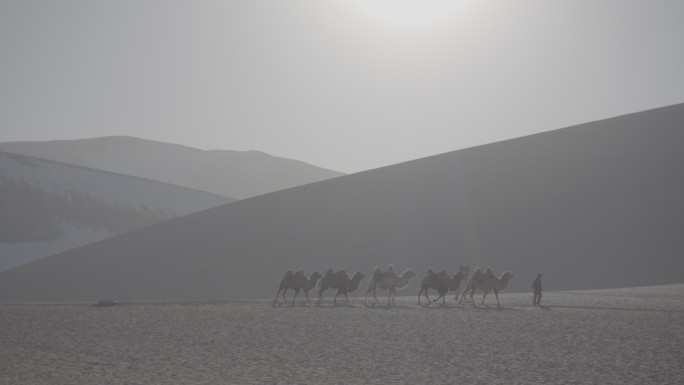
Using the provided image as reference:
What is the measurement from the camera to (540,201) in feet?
140

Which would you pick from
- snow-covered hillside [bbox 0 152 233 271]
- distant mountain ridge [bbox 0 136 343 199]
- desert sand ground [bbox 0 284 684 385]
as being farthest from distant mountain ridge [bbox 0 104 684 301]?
distant mountain ridge [bbox 0 136 343 199]

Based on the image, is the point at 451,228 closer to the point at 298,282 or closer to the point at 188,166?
the point at 298,282

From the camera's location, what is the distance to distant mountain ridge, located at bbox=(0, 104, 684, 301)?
36.1m

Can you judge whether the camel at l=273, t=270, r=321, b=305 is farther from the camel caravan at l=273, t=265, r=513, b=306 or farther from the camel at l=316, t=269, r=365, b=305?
the camel at l=316, t=269, r=365, b=305

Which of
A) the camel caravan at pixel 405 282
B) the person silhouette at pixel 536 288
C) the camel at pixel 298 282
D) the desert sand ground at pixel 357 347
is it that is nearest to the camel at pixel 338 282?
the camel caravan at pixel 405 282

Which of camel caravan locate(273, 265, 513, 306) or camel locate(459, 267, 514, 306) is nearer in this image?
camel locate(459, 267, 514, 306)

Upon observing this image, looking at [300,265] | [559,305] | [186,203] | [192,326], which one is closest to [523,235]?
[300,265]

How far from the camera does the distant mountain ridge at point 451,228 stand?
1422 inches

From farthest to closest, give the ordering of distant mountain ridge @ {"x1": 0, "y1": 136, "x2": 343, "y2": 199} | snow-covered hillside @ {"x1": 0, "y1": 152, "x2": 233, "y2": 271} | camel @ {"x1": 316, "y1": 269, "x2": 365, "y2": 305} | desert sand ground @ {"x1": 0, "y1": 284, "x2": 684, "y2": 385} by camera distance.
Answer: distant mountain ridge @ {"x1": 0, "y1": 136, "x2": 343, "y2": 199} < snow-covered hillside @ {"x1": 0, "y1": 152, "x2": 233, "y2": 271} < camel @ {"x1": 316, "y1": 269, "x2": 365, "y2": 305} < desert sand ground @ {"x1": 0, "y1": 284, "x2": 684, "y2": 385}

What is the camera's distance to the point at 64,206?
3029 inches

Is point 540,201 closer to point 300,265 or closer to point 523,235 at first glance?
point 523,235

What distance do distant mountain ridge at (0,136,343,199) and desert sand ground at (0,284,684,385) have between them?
151 m

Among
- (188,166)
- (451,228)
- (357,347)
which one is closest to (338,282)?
(357,347)

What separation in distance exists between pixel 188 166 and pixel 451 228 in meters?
155
